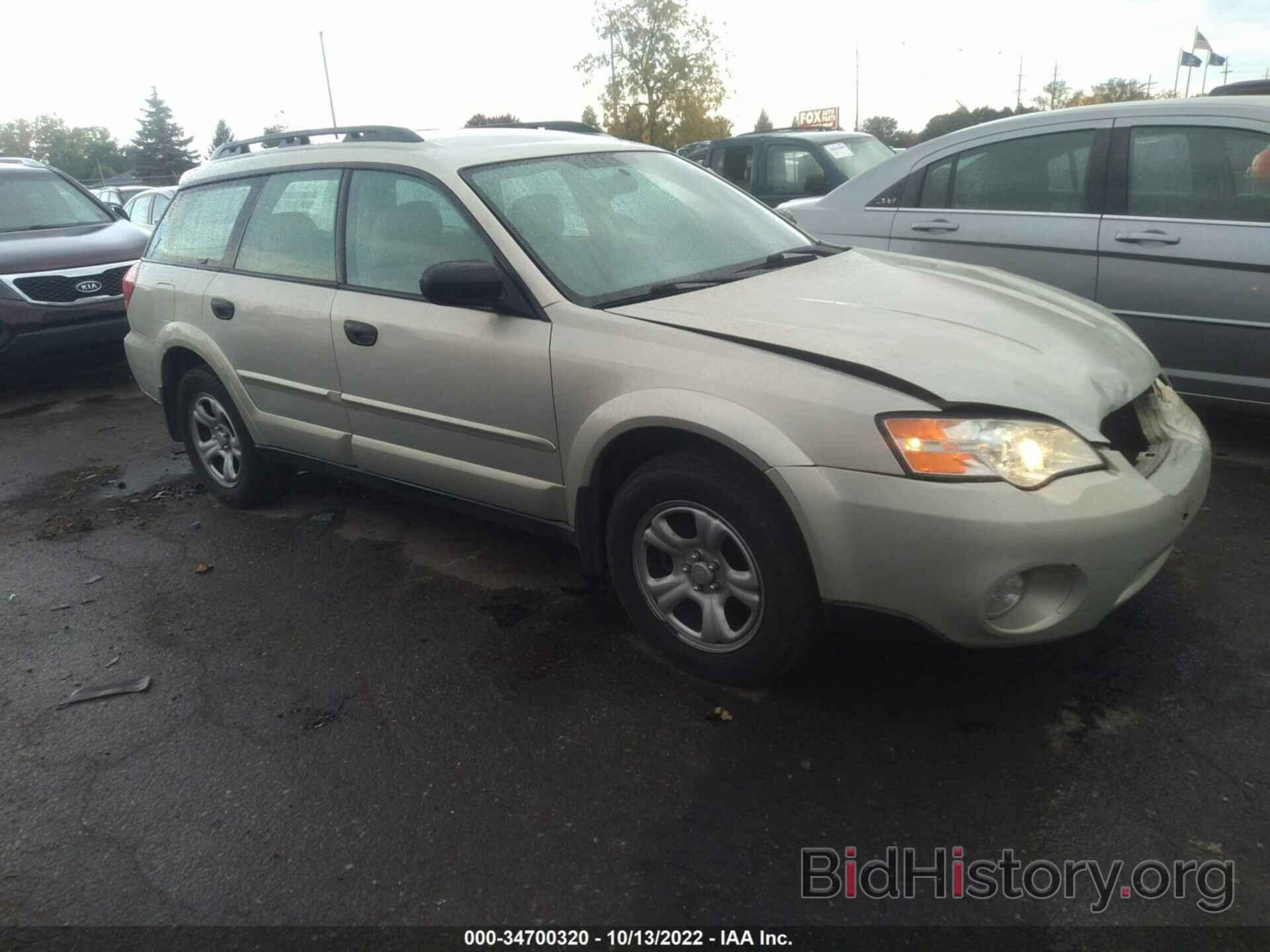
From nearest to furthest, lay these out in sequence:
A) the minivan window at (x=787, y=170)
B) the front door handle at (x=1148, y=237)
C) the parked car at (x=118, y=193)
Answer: the front door handle at (x=1148, y=237)
the minivan window at (x=787, y=170)
the parked car at (x=118, y=193)

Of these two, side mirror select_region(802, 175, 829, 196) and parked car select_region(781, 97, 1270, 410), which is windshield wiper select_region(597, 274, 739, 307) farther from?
side mirror select_region(802, 175, 829, 196)

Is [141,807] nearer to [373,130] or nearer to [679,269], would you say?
[679,269]

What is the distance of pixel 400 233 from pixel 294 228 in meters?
0.75

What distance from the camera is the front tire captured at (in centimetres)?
280

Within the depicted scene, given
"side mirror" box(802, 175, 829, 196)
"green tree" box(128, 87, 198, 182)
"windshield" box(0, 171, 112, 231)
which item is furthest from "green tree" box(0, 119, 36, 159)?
"side mirror" box(802, 175, 829, 196)

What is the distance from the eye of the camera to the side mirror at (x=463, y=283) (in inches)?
128

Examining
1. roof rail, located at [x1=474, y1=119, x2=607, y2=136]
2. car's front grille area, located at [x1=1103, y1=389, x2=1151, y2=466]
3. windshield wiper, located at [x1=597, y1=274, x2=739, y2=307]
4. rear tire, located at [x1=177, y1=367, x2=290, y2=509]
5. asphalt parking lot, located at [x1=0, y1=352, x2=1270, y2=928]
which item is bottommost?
asphalt parking lot, located at [x1=0, y1=352, x2=1270, y2=928]

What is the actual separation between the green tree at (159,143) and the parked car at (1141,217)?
3214 inches

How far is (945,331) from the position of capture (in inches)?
117

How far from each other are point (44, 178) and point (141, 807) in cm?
846

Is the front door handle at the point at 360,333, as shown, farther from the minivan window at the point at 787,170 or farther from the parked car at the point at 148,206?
the parked car at the point at 148,206

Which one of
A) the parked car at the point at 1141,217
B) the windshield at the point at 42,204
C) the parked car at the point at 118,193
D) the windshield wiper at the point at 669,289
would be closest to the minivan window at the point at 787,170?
the parked car at the point at 1141,217

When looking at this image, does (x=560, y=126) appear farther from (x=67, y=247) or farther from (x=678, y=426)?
(x=67, y=247)

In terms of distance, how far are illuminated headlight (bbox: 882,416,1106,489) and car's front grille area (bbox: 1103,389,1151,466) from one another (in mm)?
282
